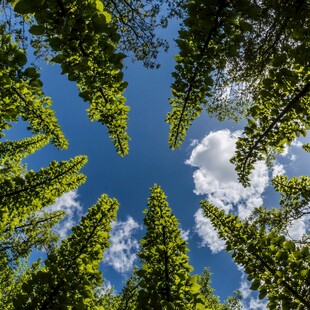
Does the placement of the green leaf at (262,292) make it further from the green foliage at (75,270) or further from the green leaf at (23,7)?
the green leaf at (23,7)

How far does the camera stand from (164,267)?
4.05m

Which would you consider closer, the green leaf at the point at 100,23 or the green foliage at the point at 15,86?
the green leaf at the point at 100,23

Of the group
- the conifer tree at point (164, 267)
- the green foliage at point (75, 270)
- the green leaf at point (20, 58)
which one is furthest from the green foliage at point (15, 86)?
the conifer tree at point (164, 267)

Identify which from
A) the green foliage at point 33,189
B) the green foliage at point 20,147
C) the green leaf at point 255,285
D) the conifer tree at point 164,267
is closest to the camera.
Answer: the conifer tree at point 164,267

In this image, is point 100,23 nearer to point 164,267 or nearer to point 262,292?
point 164,267

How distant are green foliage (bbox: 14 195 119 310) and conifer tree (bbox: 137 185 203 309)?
81 centimetres

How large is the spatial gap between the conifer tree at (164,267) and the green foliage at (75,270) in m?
0.81

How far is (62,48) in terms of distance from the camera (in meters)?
2.23

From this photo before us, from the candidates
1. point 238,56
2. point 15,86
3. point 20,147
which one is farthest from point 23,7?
point 20,147

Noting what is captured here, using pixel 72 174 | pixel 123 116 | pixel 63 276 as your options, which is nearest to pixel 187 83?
pixel 123 116

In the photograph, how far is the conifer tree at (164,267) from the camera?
3.47 m

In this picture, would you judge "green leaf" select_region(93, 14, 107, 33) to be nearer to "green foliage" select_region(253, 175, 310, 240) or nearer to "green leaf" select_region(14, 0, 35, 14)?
"green leaf" select_region(14, 0, 35, 14)

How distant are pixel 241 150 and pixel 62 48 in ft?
11.5

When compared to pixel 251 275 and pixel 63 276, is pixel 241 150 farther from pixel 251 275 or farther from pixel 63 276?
pixel 63 276
